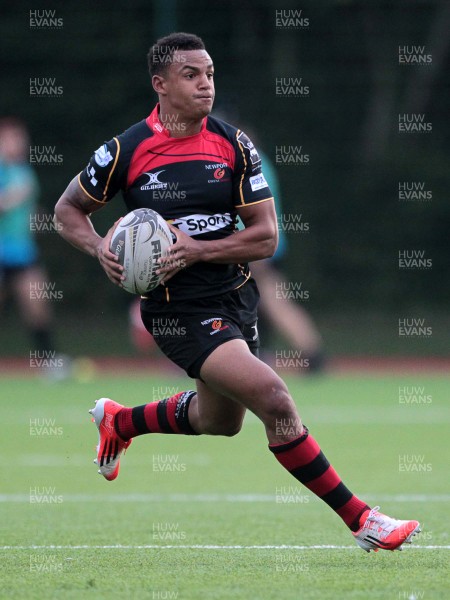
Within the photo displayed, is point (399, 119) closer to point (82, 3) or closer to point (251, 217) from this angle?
point (82, 3)

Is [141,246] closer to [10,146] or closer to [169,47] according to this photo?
[169,47]

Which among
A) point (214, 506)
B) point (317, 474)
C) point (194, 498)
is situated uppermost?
point (317, 474)

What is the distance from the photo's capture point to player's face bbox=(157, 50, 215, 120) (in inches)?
235

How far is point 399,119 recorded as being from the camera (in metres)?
16.2

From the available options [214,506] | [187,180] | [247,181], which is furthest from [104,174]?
[214,506]

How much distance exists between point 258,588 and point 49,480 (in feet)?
11.8

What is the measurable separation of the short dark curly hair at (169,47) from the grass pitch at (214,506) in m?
2.37

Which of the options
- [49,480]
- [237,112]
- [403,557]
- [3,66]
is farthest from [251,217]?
[3,66]

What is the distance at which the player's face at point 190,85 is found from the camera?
5.96m

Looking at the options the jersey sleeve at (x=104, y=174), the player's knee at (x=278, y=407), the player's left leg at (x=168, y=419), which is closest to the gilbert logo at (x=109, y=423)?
the player's left leg at (x=168, y=419)

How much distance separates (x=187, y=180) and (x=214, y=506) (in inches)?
87.8

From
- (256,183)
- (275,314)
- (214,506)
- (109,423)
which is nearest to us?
(256,183)

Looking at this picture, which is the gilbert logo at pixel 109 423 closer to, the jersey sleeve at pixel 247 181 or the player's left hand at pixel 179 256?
the player's left hand at pixel 179 256

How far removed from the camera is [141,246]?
5.74 meters
